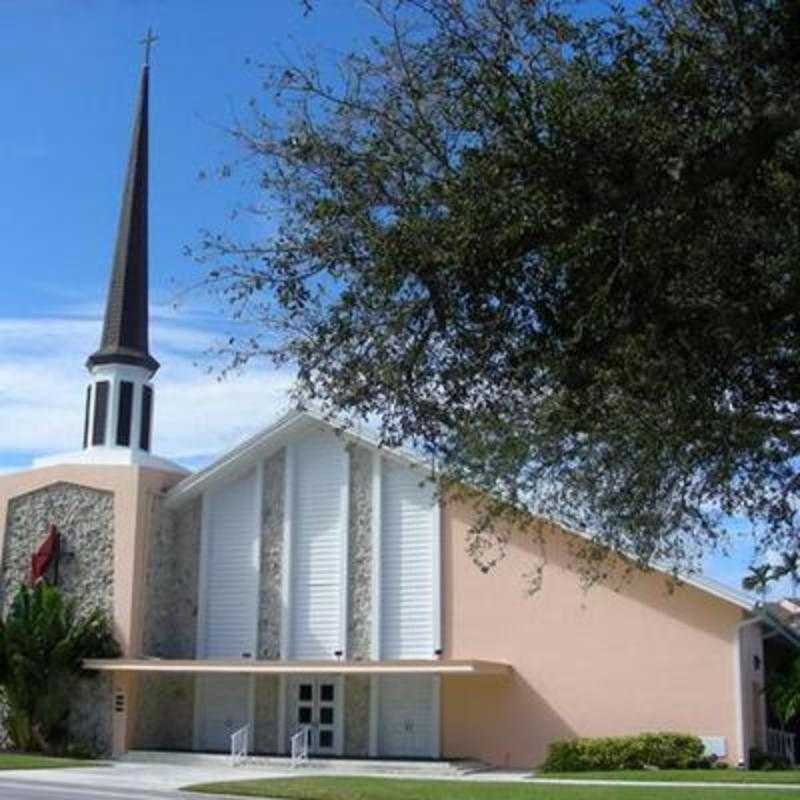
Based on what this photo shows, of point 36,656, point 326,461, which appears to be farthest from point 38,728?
point 326,461

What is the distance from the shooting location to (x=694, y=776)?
1029 inches

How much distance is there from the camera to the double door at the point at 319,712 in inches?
1361

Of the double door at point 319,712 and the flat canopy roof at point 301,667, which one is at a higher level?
the flat canopy roof at point 301,667

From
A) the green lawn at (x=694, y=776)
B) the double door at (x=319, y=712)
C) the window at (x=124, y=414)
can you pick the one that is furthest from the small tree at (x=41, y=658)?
the green lawn at (x=694, y=776)

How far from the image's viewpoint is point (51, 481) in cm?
3819

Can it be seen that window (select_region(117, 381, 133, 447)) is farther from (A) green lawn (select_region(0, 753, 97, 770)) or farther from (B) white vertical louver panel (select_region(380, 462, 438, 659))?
(A) green lawn (select_region(0, 753, 97, 770))

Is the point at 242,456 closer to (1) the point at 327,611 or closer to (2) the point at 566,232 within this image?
(1) the point at 327,611

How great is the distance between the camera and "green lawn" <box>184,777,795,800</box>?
20734mm

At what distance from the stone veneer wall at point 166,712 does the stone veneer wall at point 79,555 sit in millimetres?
1022

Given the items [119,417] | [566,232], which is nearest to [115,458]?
[119,417]

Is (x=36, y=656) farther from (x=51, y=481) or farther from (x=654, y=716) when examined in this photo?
(x=654, y=716)

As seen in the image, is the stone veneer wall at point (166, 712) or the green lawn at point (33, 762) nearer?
the green lawn at point (33, 762)

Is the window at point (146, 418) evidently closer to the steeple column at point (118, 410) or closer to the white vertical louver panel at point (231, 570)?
the steeple column at point (118, 410)

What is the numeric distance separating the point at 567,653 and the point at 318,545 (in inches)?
298
